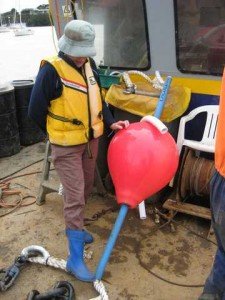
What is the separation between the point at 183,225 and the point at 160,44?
73.8 inches

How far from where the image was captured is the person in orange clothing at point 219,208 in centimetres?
168

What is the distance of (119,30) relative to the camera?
→ 4289 millimetres

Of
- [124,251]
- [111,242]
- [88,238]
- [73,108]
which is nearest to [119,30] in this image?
[73,108]

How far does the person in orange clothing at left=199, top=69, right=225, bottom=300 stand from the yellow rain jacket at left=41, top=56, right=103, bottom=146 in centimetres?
126

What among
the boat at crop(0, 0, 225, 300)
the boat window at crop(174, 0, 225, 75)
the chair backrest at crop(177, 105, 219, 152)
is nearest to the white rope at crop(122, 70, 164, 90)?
the boat at crop(0, 0, 225, 300)

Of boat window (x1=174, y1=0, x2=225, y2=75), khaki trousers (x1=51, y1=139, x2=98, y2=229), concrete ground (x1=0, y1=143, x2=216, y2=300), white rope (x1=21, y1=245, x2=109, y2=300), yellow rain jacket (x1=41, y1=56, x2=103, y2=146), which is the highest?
boat window (x1=174, y1=0, x2=225, y2=75)

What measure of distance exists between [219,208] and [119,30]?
3022mm

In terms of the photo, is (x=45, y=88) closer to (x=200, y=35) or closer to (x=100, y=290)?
(x=100, y=290)

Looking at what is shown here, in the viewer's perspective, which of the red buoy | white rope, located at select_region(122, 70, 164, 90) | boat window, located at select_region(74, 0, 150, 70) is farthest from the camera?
boat window, located at select_region(74, 0, 150, 70)

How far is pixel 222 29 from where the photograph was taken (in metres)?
3.59

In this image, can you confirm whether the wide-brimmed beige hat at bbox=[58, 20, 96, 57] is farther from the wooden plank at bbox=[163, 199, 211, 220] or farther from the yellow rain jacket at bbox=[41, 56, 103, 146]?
the wooden plank at bbox=[163, 199, 211, 220]

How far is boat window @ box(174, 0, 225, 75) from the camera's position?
3588 mm

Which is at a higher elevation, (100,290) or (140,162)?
(140,162)

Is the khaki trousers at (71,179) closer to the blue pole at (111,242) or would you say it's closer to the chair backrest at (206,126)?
the blue pole at (111,242)
